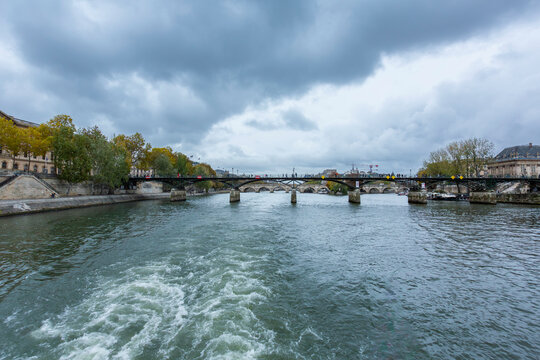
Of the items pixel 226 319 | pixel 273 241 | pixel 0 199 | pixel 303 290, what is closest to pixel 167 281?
pixel 226 319

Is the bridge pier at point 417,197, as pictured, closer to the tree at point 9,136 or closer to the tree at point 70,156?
the tree at point 70,156

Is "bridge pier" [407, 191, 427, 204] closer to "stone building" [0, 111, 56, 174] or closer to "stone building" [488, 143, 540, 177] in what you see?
"stone building" [488, 143, 540, 177]

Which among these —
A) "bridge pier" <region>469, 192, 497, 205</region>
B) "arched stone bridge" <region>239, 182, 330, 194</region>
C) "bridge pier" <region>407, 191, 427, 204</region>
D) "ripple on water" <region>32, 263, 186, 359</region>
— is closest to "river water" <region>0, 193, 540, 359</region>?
"ripple on water" <region>32, 263, 186, 359</region>

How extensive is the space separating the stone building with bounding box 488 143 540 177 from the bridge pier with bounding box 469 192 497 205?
33106 millimetres

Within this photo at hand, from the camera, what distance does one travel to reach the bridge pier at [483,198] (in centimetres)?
5366

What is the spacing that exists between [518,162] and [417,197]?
54.7 m

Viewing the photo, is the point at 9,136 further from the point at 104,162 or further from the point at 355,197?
the point at 355,197

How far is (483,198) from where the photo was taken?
2149 inches

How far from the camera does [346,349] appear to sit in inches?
228

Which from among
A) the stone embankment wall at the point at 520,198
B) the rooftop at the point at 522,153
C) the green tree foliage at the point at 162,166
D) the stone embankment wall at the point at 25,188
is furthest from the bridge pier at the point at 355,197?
the stone embankment wall at the point at 25,188

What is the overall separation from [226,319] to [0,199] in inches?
1877

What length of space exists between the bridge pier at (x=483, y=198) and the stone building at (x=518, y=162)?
109 feet

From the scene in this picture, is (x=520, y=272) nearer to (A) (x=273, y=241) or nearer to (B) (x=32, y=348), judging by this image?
(A) (x=273, y=241)

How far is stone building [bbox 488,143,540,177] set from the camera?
81.9 metres
